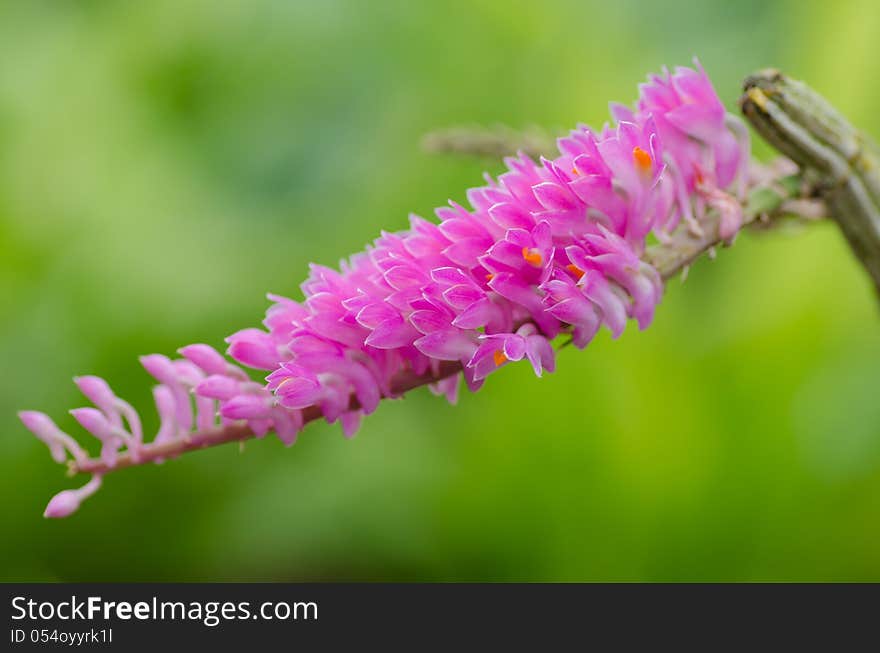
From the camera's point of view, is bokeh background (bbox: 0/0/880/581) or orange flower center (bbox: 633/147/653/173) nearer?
orange flower center (bbox: 633/147/653/173)

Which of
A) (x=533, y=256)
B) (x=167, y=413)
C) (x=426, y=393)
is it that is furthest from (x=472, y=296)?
(x=426, y=393)

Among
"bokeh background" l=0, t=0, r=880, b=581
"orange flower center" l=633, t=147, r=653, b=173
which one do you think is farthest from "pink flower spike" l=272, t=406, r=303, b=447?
"bokeh background" l=0, t=0, r=880, b=581

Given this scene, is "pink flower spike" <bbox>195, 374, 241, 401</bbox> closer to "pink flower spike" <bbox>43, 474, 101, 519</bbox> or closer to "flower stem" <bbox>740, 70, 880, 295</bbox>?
"pink flower spike" <bbox>43, 474, 101, 519</bbox>

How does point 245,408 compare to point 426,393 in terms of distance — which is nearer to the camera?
point 245,408

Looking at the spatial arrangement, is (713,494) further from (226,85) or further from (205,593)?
(226,85)

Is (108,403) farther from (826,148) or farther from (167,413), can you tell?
(826,148)

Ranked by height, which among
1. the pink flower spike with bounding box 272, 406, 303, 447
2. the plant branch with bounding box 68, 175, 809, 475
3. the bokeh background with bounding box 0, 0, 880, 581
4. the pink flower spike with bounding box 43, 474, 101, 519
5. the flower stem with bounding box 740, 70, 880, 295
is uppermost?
the bokeh background with bounding box 0, 0, 880, 581

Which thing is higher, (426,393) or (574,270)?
(426,393)
